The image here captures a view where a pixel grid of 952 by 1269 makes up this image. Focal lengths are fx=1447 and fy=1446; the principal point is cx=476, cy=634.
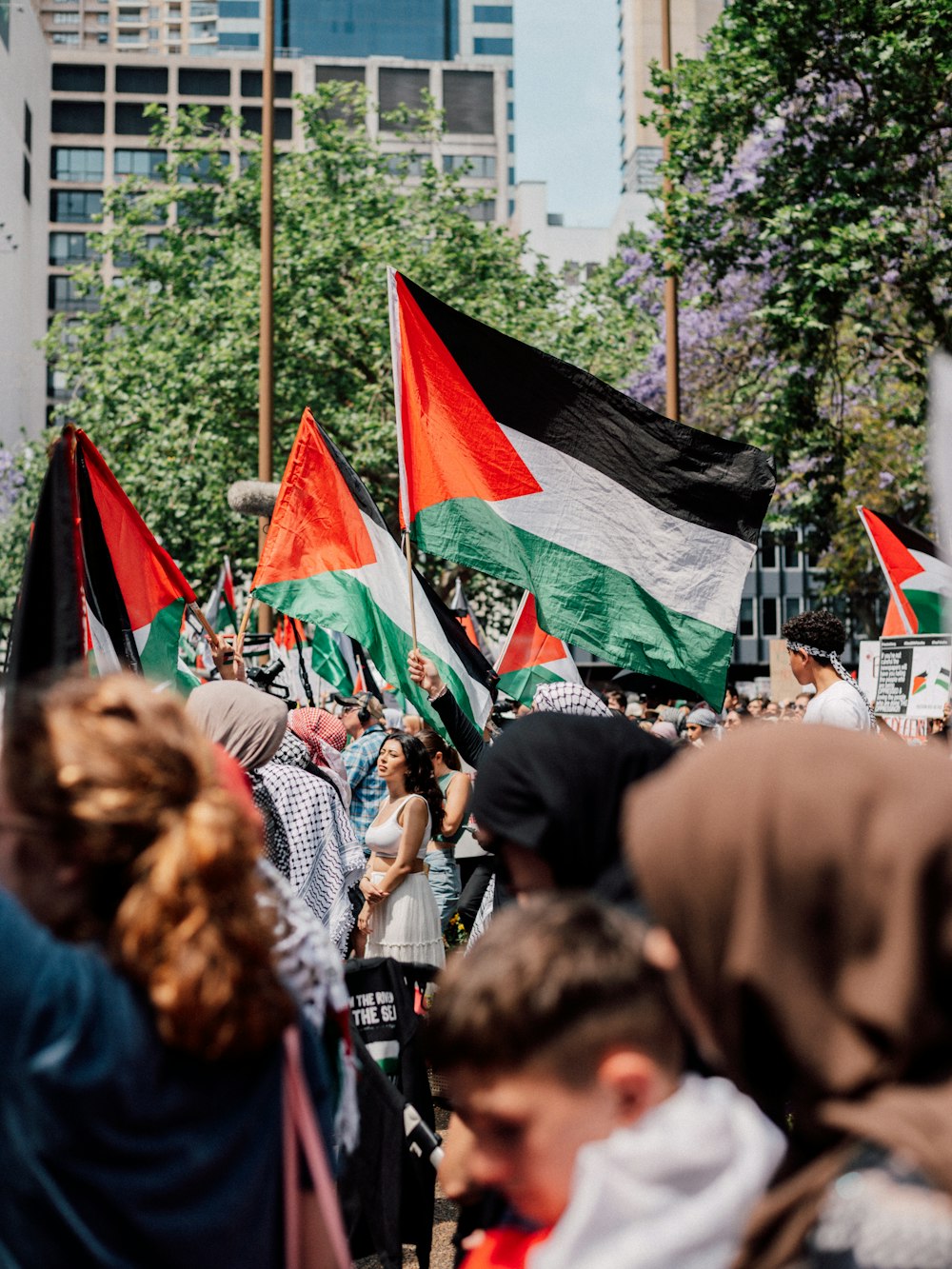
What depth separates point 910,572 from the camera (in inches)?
382

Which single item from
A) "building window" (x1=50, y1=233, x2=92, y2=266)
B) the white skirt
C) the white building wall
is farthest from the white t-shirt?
"building window" (x1=50, y1=233, x2=92, y2=266)

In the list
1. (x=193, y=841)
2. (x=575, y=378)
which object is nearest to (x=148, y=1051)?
(x=193, y=841)

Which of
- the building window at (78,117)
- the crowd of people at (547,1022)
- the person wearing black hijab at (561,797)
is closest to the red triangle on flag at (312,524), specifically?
the person wearing black hijab at (561,797)

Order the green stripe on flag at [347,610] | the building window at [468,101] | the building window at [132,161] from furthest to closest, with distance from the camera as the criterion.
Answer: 1. the building window at [468,101]
2. the building window at [132,161]
3. the green stripe on flag at [347,610]

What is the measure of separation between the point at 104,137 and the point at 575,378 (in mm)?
84038

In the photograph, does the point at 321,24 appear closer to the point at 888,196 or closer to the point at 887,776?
the point at 888,196

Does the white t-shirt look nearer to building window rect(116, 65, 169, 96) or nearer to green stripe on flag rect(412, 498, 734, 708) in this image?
green stripe on flag rect(412, 498, 734, 708)

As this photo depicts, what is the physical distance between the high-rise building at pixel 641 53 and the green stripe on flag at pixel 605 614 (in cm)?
7892

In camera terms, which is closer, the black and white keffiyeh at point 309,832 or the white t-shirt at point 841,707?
the black and white keffiyeh at point 309,832

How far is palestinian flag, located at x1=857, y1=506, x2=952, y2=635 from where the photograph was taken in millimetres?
9484

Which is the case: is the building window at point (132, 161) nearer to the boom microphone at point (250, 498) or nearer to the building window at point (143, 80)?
the building window at point (143, 80)

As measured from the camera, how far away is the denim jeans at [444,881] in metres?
8.02

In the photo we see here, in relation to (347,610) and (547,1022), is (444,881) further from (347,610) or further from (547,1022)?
(547,1022)

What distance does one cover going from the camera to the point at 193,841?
177 cm
